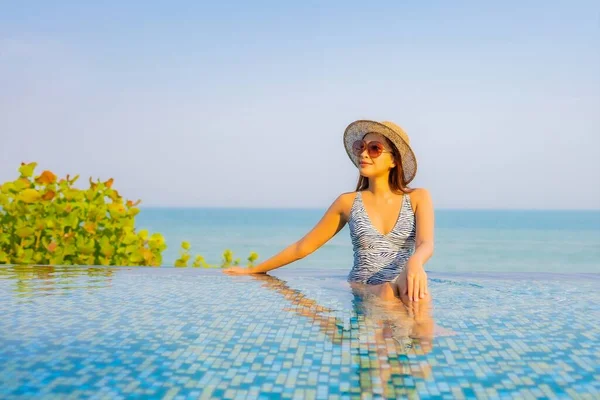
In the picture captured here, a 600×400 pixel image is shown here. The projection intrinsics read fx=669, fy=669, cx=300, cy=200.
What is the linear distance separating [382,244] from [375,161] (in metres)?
0.60

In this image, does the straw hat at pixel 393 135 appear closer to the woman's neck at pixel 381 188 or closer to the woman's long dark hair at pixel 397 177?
the woman's long dark hair at pixel 397 177

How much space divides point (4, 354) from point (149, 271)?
9.95 ft

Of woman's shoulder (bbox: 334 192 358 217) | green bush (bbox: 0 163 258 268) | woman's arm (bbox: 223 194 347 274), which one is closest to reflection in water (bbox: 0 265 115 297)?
green bush (bbox: 0 163 258 268)

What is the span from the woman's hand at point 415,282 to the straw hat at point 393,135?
1.07 meters

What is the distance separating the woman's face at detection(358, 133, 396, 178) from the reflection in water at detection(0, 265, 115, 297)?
209cm

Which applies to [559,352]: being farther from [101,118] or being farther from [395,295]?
[101,118]

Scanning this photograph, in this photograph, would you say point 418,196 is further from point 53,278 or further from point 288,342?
point 53,278

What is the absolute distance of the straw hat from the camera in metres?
4.77

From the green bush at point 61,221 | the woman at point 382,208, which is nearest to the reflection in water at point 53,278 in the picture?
the green bush at point 61,221

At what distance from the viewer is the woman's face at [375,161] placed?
4.82 meters

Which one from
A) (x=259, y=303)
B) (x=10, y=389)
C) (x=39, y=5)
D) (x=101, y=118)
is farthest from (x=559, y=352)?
(x=101, y=118)

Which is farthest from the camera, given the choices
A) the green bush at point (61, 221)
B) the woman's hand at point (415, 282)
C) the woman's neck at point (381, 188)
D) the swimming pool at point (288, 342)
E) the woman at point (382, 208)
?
the green bush at point (61, 221)

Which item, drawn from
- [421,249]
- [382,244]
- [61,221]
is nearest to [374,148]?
[382,244]

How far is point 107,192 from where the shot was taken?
6.99 metres
